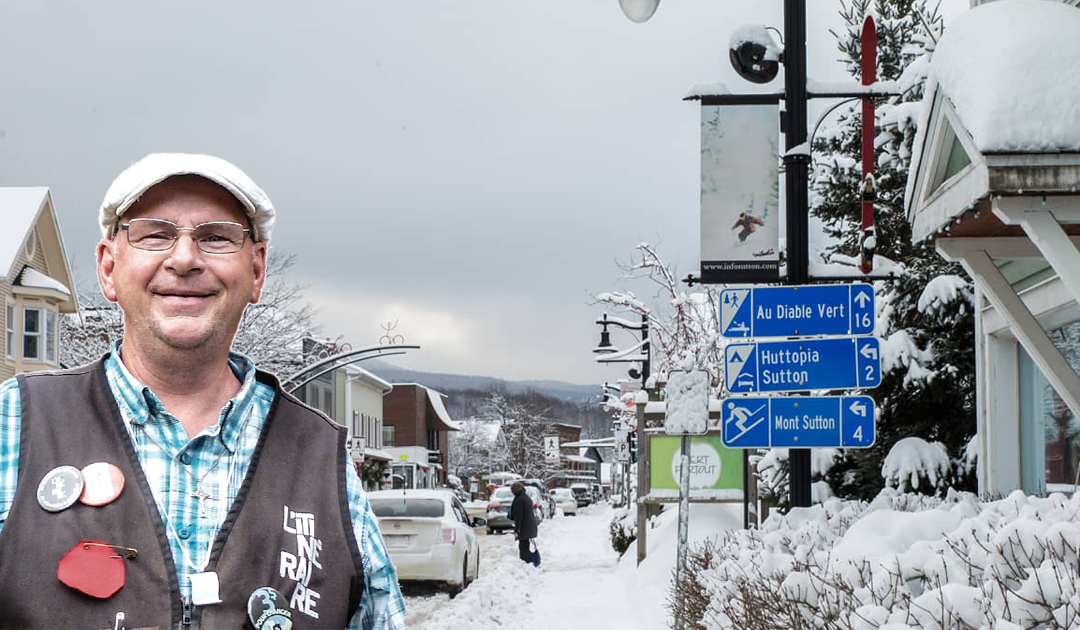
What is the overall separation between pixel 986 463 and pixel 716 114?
4.39m

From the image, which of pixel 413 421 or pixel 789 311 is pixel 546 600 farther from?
pixel 413 421

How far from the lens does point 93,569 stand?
219cm

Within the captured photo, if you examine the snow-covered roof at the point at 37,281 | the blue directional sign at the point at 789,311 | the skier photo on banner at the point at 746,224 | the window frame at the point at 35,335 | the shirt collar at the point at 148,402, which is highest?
the snow-covered roof at the point at 37,281

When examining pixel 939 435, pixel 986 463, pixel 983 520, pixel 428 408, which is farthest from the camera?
pixel 428 408

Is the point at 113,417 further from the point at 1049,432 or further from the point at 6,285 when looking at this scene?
the point at 6,285

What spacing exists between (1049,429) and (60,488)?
10.1m

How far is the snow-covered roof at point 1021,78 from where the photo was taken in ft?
20.4

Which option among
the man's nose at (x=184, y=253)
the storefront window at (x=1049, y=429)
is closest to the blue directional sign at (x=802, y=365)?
the storefront window at (x=1049, y=429)

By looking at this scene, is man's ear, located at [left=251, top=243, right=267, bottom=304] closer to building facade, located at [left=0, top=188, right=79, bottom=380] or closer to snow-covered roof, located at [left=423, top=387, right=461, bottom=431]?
building facade, located at [left=0, top=188, right=79, bottom=380]

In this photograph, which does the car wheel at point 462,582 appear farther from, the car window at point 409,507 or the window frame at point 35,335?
the window frame at point 35,335

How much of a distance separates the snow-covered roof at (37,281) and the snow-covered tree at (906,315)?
2528cm

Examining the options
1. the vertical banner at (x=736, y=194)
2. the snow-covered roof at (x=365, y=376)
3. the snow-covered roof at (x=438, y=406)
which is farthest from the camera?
the snow-covered roof at (x=438, y=406)

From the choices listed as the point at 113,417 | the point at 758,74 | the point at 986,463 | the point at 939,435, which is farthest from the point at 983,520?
the point at 939,435

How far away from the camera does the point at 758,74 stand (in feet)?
32.7
